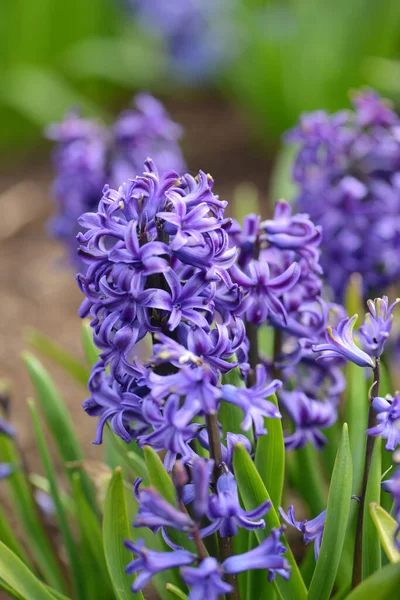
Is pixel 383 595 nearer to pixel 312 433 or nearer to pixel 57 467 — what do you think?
pixel 312 433

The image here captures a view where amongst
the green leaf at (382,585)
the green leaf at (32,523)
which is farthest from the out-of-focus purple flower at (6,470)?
the green leaf at (382,585)

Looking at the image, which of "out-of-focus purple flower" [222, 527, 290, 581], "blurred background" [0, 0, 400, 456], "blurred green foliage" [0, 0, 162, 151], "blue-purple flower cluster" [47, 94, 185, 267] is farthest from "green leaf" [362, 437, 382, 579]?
"blurred green foliage" [0, 0, 162, 151]

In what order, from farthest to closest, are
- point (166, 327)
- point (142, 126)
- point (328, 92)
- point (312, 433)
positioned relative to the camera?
1. point (328, 92)
2. point (142, 126)
3. point (312, 433)
4. point (166, 327)

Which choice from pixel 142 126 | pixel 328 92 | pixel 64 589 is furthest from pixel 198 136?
pixel 64 589

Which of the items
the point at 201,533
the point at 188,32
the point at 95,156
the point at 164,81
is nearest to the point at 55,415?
the point at 201,533

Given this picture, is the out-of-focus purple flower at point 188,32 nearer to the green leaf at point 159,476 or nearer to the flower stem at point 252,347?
the flower stem at point 252,347
